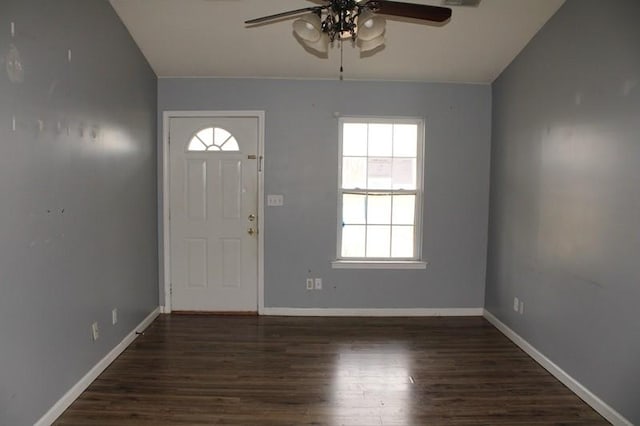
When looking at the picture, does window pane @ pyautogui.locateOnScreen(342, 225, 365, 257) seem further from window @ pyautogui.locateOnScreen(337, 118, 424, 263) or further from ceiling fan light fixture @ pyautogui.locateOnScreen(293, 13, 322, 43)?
ceiling fan light fixture @ pyautogui.locateOnScreen(293, 13, 322, 43)

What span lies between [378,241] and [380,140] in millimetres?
1045

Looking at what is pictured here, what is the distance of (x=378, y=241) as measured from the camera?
151 inches

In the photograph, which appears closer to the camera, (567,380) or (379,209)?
(567,380)

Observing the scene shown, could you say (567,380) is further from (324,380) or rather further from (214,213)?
(214,213)

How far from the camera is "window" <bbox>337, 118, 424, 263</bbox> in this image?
3.75 metres

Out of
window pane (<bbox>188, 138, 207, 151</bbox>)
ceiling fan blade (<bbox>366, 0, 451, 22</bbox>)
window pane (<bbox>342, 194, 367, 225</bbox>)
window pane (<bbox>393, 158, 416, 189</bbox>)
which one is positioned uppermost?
ceiling fan blade (<bbox>366, 0, 451, 22</bbox>)

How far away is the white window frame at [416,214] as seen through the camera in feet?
12.2

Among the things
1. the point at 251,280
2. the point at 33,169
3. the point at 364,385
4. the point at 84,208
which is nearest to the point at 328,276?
the point at 251,280

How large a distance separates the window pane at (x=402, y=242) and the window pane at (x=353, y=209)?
0.37 m

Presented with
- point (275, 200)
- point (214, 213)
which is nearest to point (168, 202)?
point (214, 213)

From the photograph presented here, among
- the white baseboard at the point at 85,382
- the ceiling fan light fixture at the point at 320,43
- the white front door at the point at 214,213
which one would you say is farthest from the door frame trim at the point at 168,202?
the ceiling fan light fixture at the point at 320,43

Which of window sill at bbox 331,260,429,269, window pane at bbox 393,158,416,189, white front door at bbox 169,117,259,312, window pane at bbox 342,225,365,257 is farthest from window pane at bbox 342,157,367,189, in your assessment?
white front door at bbox 169,117,259,312

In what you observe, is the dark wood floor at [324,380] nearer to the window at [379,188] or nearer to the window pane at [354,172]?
the window at [379,188]

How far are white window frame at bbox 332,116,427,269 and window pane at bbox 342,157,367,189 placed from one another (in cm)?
5
